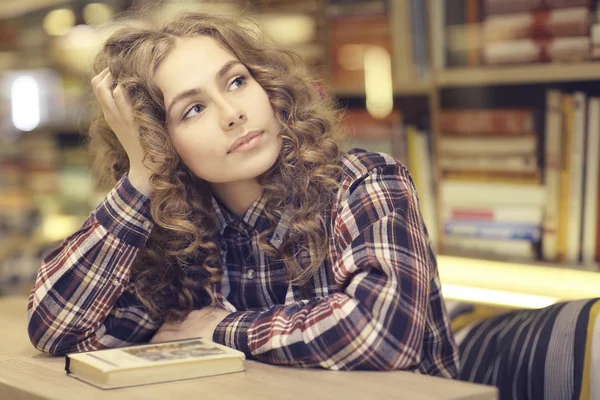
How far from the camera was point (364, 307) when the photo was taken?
1.17 m

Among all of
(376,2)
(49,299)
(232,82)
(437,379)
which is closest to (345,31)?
(376,2)

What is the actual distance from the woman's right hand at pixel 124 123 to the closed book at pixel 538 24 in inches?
43.3

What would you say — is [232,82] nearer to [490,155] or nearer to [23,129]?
[490,155]

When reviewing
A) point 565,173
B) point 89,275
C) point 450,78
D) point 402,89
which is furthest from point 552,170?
point 89,275

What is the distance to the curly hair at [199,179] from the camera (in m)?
1.38

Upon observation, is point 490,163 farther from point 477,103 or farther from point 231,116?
point 231,116

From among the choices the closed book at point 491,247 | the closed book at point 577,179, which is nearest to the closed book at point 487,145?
the closed book at point 577,179

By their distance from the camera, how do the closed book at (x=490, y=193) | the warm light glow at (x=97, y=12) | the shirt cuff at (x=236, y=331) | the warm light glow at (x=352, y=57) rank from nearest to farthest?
1. the shirt cuff at (x=236, y=331)
2. the closed book at (x=490, y=193)
3. the warm light glow at (x=352, y=57)
4. the warm light glow at (x=97, y=12)

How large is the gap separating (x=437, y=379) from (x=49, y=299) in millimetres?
693

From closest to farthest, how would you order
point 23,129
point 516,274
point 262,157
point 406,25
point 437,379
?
point 437,379 < point 262,157 < point 516,274 < point 406,25 < point 23,129

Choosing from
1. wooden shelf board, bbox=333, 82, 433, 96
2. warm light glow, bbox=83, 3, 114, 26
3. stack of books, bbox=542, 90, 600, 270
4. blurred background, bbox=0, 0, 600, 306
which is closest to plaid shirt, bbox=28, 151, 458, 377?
blurred background, bbox=0, 0, 600, 306

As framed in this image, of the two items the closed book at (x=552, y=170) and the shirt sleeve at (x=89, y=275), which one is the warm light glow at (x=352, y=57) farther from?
the shirt sleeve at (x=89, y=275)

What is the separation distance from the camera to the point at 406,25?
2.33m

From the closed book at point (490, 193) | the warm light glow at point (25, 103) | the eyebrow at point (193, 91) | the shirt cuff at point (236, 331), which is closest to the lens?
the shirt cuff at point (236, 331)
